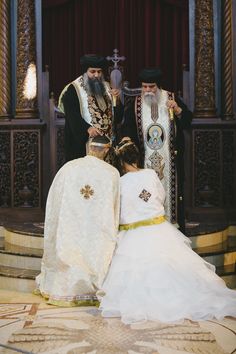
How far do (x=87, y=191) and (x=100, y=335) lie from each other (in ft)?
4.64

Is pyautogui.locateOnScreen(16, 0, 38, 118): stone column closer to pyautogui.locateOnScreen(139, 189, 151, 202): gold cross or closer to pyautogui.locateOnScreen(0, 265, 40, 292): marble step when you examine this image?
pyautogui.locateOnScreen(0, 265, 40, 292): marble step

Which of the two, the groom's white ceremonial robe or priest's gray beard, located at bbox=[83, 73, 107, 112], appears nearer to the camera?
the groom's white ceremonial robe

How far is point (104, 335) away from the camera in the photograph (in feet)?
18.5

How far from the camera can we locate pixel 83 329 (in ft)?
19.0

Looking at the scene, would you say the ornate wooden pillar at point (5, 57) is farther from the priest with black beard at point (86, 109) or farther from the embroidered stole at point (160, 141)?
the embroidered stole at point (160, 141)

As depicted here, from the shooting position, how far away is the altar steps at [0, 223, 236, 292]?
7320 mm

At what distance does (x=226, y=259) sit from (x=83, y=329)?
240 centimetres

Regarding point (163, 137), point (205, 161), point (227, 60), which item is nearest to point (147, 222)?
point (163, 137)

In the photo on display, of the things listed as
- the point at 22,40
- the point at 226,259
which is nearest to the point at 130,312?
the point at 226,259

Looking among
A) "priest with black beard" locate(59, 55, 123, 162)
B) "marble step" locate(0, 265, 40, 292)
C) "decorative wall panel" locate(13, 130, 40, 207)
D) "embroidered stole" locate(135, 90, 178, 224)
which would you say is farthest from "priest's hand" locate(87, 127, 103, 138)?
"decorative wall panel" locate(13, 130, 40, 207)

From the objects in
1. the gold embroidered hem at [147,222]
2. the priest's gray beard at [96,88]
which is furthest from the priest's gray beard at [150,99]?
the gold embroidered hem at [147,222]

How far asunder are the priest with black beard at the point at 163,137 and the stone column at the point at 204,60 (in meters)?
2.44

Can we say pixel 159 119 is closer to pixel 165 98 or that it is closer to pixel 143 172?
pixel 165 98

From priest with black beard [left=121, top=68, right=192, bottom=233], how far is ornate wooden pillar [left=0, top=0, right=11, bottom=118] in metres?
2.93
